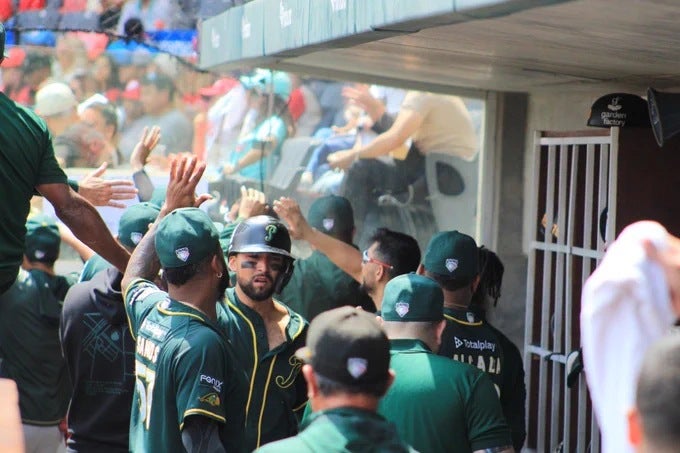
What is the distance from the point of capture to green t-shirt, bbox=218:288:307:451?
194 inches

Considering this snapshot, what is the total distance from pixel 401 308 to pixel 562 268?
3.04 metres

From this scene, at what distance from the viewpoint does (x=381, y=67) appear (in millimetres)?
7039

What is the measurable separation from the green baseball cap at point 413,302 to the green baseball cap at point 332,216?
3.04 metres

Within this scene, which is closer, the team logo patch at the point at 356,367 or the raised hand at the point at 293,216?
the team logo patch at the point at 356,367

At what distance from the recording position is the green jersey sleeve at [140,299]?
14.6 ft

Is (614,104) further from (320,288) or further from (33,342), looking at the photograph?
(33,342)

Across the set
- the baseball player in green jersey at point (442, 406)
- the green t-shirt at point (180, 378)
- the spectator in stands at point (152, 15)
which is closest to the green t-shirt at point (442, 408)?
the baseball player in green jersey at point (442, 406)

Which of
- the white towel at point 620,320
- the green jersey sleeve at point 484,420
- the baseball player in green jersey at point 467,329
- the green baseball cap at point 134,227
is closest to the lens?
the white towel at point 620,320

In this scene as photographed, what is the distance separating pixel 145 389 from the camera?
4301 millimetres

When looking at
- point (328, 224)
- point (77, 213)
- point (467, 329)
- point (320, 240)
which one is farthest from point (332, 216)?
point (77, 213)

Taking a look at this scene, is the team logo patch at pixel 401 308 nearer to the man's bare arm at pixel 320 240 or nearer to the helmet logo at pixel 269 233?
the helmet logo at pixel 269 233

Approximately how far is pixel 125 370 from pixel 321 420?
273 centimetres

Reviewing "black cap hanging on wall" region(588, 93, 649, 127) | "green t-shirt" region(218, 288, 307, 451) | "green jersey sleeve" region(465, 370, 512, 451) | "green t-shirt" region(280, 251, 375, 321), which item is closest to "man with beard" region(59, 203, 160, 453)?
"green t-shirt" region(218, 288, 307, 451)

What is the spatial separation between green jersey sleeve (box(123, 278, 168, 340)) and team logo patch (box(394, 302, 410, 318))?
88 cm
